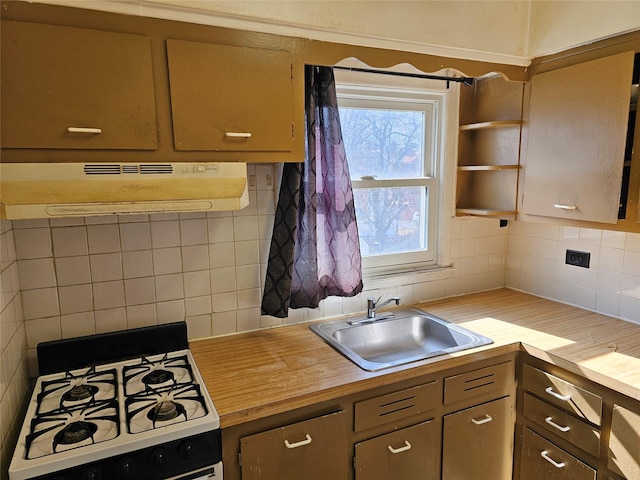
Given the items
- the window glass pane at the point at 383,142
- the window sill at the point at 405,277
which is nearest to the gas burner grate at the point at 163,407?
the window sill at the point at 405,277

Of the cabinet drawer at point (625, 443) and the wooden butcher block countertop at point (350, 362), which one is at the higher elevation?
the wooden butcher block countertop at point (350, 362)

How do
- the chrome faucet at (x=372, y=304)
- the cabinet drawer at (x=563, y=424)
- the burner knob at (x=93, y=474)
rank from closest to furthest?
the burner knob at (x=93, y=474) → the cabinet drawer at (x=563, y=424) → the chrome faucet at (x=372, y=304)

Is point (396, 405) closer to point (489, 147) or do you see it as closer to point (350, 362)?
point (350, 362)

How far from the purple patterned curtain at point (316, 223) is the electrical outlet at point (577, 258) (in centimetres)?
114

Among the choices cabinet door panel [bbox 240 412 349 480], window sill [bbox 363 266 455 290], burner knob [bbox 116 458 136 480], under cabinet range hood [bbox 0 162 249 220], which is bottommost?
cabinet door panel [bbox 240 412 349 480]

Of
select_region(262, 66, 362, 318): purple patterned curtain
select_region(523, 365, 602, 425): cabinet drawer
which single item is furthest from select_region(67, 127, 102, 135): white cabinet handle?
select_region(523, 365, 602, 425): cabinet drawer

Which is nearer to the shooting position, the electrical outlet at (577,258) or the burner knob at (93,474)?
the burner knob at (93,474)

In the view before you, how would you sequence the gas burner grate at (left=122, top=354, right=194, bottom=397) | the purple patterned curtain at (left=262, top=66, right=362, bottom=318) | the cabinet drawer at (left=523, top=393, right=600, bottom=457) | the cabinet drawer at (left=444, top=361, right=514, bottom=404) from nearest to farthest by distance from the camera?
the gas burner grate at (left=122, top=354, right=194, bottom=397) → the cabinet drawer at (left=523, top=393, right=600, bottom=457) → the cabinet drawer at (left=444, top=361, right=514, bottom=404) → the purple patterned curtain at (left=262, top=66, right=362, bottom=318)

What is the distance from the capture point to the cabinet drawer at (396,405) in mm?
1503

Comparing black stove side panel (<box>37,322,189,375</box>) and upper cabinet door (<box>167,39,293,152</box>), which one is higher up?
upper cabinet door (<box>167,39,293,152</box>)

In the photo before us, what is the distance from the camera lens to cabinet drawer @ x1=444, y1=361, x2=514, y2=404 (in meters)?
1.66

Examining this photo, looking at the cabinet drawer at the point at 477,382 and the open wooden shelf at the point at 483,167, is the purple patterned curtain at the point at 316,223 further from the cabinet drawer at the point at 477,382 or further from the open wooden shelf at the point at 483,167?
the open wooden shelf at the point at 483,167

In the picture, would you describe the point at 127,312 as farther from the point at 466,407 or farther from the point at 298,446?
the point at 466,407

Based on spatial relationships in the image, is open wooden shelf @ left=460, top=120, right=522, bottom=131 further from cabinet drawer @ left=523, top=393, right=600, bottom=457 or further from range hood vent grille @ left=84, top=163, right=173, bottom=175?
range hood vent grille @ left=84, top=163, right=173, bottom=175
